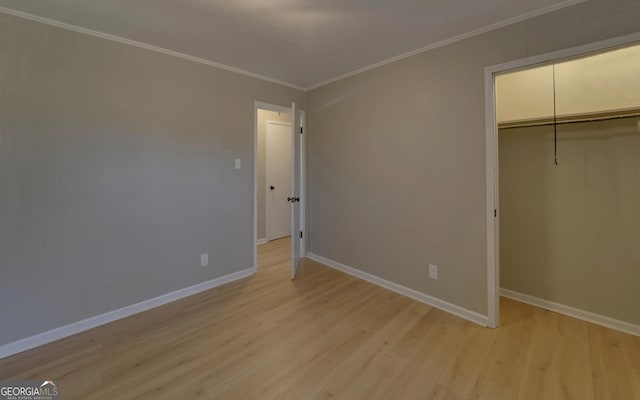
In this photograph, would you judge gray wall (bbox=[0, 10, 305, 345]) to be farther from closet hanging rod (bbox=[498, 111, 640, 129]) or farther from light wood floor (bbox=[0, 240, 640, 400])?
closet hanging rod (bbox=[498, 111, 640, 129])

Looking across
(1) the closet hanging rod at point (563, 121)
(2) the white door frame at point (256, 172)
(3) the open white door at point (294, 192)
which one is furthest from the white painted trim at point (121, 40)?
(1) the closet hanging rod at point (563, 121)

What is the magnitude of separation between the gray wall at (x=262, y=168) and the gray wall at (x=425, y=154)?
1.44 meters

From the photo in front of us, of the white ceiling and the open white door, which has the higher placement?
the white ceiling

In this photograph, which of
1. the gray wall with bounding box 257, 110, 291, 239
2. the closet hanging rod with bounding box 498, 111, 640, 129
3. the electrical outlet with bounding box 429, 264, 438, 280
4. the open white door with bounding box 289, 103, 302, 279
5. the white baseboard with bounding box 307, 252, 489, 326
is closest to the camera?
the closet hanging rod with bounding box 498, 111, 640, 129

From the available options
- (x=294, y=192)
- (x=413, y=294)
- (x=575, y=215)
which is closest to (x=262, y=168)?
(x=294, y=192)

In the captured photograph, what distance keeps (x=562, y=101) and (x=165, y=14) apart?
336 centimetres

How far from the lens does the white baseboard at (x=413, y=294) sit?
228 centimetres

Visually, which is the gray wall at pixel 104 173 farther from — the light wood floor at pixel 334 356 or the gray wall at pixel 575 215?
the gray wall at pixel 575 215

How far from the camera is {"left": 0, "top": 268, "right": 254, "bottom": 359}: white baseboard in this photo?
194cm

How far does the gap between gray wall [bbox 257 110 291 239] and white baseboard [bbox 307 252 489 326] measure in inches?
59.0

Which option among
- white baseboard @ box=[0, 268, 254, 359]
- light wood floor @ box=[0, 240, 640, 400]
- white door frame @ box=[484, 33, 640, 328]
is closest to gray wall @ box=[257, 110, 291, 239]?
white baseboard @ box=[0, 268, 254, 359]

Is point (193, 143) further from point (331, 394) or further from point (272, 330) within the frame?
point (331, 394)

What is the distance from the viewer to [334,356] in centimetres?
187

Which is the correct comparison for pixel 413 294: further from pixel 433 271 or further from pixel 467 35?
pixel 467 35
